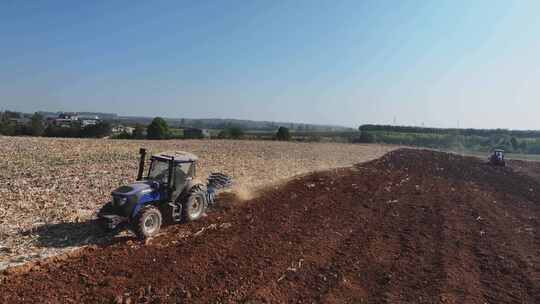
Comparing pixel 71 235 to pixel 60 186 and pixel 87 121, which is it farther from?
pixel 87 121

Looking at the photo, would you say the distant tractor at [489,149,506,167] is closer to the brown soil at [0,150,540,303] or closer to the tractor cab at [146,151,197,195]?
the brown soil at [0,150,540,303]

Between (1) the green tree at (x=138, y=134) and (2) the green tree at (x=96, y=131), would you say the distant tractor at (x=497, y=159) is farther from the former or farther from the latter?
(2) the green tree at (x=96, y=131)

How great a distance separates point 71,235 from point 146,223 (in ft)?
6.07

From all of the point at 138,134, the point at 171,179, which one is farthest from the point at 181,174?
the point at 138,134

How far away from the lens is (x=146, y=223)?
928cm

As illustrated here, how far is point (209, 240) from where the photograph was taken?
31.1 feet

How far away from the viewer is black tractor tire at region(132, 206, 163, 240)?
8.98 metres

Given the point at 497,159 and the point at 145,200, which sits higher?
the point at 145,200

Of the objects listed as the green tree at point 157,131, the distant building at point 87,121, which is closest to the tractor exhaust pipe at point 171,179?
the green tree at point 157,131

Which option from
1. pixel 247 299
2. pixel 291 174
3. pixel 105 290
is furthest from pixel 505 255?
pixel 291 174

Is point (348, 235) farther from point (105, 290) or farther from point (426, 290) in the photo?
point (105, 290)

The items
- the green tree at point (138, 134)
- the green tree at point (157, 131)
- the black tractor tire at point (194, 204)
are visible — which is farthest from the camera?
the green tree at point (138, 134)

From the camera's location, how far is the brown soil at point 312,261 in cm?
695

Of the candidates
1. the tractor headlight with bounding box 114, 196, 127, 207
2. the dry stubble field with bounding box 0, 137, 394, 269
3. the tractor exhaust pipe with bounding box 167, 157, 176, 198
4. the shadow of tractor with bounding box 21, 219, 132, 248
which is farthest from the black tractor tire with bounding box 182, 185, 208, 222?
the dry stubble field with bounding box 0, 137, 394, 269
